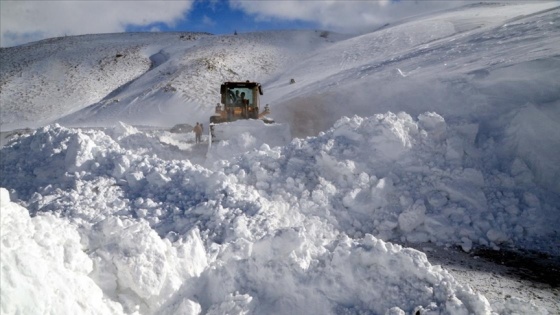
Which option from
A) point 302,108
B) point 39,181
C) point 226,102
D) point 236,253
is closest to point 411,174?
point 236,253

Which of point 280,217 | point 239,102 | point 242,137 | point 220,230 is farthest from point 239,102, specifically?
point 220,230

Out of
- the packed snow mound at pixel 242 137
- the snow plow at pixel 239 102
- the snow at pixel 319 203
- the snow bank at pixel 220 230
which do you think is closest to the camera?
the snow bank at pixel 220 230

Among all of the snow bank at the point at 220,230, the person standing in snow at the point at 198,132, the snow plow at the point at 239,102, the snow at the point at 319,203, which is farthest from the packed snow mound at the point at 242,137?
the person standing in snow at the point at 198,132

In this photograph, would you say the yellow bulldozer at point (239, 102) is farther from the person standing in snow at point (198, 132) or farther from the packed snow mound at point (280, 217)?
the packed snow mound at point (280, 217)

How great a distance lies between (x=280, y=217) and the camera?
19.7ft

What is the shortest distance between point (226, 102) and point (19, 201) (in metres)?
7.94

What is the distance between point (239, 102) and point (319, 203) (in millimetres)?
7488

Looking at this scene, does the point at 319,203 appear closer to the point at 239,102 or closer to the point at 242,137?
the point at 242,137

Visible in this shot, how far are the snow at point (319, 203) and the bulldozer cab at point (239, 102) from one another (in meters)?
1.48

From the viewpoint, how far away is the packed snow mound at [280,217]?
360 cm

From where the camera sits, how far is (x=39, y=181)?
6383 mm

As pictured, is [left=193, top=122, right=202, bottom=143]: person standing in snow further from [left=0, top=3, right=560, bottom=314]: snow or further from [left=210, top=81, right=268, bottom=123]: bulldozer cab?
[left=210, top=81, right=268, bottom=123]: bulldozer cab

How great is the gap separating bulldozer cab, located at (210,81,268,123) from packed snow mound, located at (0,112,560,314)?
208 inches

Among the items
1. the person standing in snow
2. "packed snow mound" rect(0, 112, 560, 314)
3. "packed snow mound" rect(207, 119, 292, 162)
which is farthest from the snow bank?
the person standing in snow
